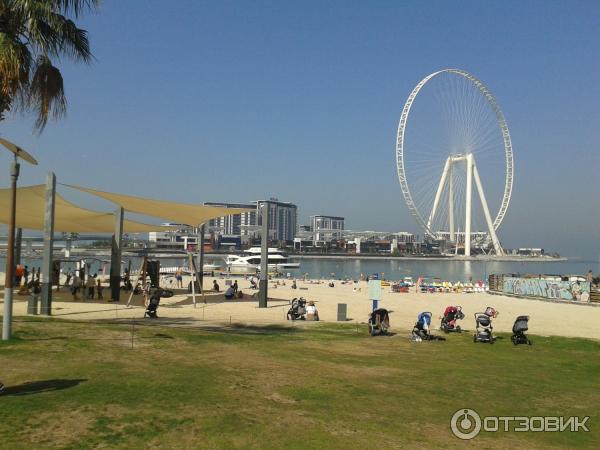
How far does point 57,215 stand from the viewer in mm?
25250

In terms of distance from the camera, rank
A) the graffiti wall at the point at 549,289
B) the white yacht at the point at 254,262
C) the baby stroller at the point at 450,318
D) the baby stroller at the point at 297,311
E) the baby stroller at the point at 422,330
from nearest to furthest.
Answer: the baby stroller at the point at 422,330, the baby stroller at the point at 450,318, the baby stroller at the point at 297,311, the graffiti wall at the point at 549,289, the white yacht at the point at 254,262

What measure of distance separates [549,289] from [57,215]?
28.5m

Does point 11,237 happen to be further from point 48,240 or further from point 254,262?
point 254,262

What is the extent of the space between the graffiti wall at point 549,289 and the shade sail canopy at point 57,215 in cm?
2491

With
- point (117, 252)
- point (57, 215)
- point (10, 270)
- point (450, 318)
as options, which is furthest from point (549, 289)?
point (10, 270)

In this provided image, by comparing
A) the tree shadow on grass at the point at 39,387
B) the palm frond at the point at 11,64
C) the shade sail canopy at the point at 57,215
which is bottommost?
the tree shadow on grass at the point at 39,387

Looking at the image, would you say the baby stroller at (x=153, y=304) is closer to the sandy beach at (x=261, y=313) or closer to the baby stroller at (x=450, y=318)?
the sandy beach at (x=261, y=313)

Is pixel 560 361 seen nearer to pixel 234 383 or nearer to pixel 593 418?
pixel 593 418

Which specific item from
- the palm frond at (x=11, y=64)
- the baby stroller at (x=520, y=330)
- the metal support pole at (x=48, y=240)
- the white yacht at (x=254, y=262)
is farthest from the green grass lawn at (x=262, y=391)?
the white yacht at (x=254, y=262)

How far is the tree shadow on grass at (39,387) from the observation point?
21.5 feet

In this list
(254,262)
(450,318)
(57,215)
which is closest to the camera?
(450,318)

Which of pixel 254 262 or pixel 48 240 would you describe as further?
pixel 254 262

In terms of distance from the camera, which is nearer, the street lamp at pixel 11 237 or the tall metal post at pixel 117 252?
the street lamp at pixel 11 237

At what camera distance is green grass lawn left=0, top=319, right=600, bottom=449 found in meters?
5.56
